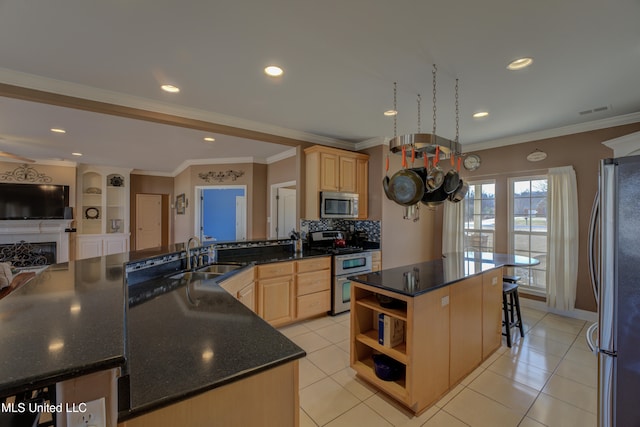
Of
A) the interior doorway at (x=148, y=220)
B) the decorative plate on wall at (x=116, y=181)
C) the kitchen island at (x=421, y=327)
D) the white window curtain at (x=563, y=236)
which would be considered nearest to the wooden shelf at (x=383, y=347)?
the kitchen island at (x=421, y=327)

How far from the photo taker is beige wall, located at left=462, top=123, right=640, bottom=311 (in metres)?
3.41

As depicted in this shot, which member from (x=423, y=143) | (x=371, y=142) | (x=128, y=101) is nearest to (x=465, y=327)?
(x=423, y=143)

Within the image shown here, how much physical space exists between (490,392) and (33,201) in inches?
316

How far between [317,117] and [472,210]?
318 centimetres

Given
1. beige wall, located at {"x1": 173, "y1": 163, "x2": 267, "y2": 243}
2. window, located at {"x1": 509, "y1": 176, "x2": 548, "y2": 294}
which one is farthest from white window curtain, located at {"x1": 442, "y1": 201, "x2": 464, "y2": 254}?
beige wall, located at {"x1": 173, "y1": 163, "x2": 267, "y2": 243}

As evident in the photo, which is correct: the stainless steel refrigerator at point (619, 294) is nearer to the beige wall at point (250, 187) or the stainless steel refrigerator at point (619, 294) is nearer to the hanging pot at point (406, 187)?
the hanging pot at point (406, 187)

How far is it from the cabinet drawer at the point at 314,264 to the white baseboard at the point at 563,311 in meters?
3.04

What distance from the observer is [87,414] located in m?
0.59

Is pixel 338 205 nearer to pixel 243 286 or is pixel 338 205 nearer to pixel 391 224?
pixel 391 224

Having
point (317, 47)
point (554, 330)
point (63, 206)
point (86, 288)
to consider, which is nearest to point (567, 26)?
point (317, 47)

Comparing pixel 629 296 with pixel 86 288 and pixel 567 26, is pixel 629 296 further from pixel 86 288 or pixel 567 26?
pixel 86 288

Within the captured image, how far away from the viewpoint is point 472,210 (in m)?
4.67

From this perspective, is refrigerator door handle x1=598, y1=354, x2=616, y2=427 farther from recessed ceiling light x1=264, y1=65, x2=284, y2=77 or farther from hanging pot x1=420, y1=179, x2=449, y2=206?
recessed ceiling light x1=264, y1=65, x2=284, y2=77

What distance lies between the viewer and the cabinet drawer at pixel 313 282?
11.2 ft
